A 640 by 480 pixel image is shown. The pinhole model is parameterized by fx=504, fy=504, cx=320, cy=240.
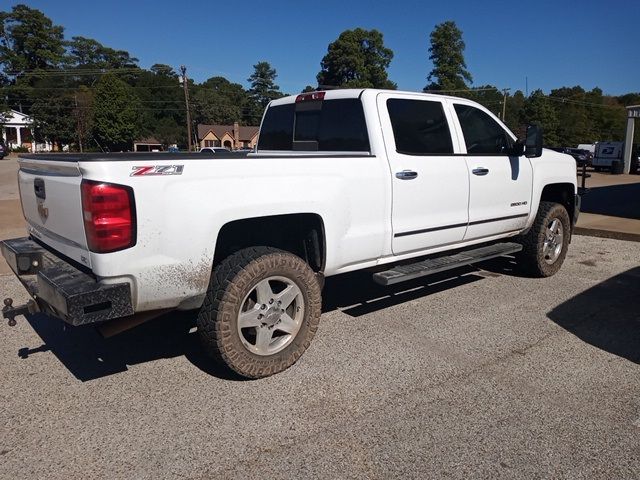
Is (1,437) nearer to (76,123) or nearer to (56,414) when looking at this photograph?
(56,414)

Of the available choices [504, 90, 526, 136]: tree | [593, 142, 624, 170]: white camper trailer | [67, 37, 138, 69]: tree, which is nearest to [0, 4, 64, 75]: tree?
[67, 37, 138, 69]: tree

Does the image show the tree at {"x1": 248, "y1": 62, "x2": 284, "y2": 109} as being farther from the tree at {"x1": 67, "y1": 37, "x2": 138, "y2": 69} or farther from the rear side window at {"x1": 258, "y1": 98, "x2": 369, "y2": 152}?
the rear side window at {"x1": 258, "y1": 98, "x2": 369, "y2": 152}

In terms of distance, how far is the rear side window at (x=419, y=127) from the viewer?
14.7 ft

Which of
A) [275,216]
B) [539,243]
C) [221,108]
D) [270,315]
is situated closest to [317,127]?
[275,216]

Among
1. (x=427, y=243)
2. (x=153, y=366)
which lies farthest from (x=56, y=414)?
(x=427, y=243)

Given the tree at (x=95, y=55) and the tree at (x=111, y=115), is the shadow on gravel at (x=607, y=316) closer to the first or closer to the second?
the tree at (x=111, y=115)

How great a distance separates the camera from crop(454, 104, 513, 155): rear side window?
5.16 m

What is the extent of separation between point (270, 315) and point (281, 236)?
29.0 inches

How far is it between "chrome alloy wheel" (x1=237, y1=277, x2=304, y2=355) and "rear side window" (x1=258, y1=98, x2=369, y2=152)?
149cm

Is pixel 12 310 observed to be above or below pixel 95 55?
below

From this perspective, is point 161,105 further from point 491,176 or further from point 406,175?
point 406,175

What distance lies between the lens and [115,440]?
2.87 metres

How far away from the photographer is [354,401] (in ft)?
10.8

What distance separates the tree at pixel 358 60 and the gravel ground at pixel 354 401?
301 feet
